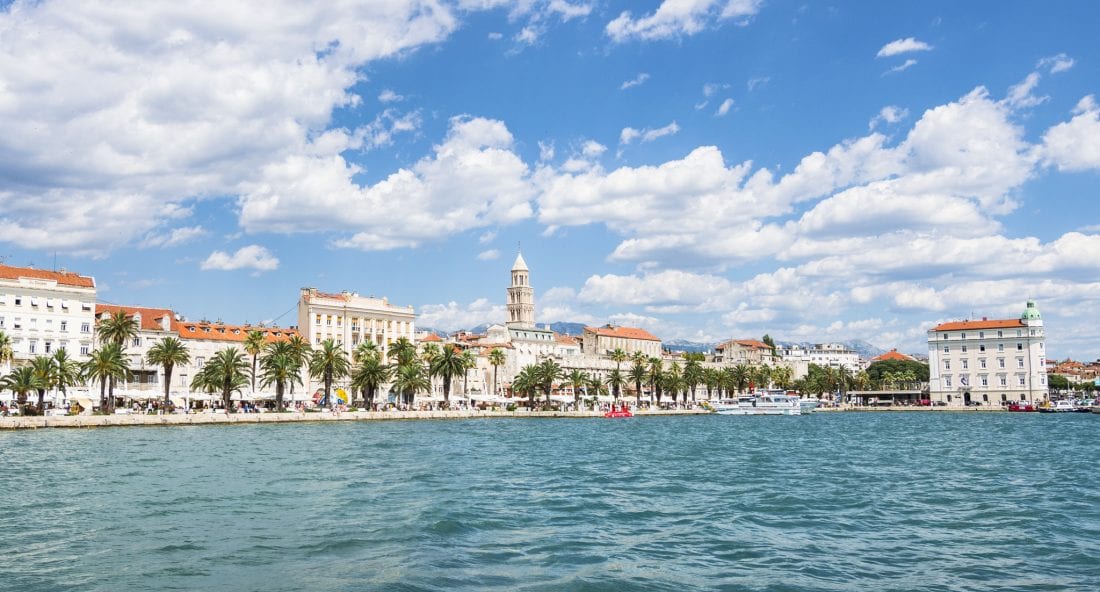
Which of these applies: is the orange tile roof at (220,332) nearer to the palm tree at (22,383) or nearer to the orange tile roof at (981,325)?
the palm tree at (22,383)

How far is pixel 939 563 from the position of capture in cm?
1794

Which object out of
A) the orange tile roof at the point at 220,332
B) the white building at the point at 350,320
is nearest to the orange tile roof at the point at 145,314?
the orange tile roof at the point at 220,332

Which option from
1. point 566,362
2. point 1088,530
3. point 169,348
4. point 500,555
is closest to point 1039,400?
point 566,362

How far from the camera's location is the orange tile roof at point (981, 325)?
14938 centimetres

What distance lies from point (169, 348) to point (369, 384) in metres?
22.4

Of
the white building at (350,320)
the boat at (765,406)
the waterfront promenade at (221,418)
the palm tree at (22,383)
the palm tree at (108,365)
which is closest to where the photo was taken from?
the waterfront promenade at (221,418)

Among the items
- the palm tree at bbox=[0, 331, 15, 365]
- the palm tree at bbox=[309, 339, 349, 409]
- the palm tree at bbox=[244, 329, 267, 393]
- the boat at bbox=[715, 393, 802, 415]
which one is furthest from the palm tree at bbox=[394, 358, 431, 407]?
the boat at bbox=[715, 393, 802, 415]

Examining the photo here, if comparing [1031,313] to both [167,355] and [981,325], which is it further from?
[167,355]

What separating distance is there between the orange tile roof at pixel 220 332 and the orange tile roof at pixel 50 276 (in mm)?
11629

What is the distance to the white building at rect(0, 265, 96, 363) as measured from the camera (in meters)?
85.0

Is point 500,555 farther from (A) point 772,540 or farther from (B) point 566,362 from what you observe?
(B) point 566,362

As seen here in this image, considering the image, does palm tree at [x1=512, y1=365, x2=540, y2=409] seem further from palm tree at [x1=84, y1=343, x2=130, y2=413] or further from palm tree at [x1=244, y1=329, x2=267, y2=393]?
palm tree at [x1=84, y1=343, x2=130, y2=413]

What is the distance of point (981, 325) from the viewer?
5999 inches

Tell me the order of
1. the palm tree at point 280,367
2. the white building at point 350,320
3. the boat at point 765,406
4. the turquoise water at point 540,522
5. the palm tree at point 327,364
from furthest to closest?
the boat at point 765,406 → the white building at point 350,320 → the palm tree at point 327,364 → the palm tree at point 280,367 → the turquoise water at point 540,522
